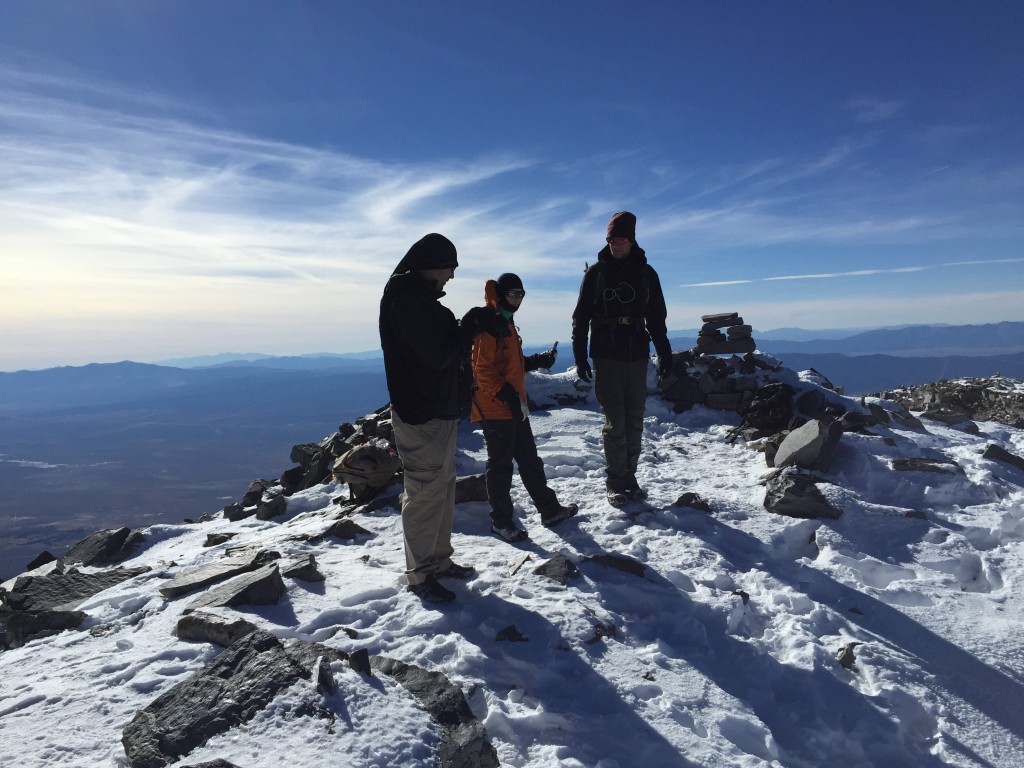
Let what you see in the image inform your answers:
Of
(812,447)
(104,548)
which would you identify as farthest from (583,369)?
(104,548)

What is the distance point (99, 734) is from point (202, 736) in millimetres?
731

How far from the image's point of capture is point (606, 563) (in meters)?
5.98

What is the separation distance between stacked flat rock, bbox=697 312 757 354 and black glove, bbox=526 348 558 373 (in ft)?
26.4

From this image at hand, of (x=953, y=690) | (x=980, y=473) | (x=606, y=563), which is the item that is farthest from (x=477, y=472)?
(x=980, y=473)

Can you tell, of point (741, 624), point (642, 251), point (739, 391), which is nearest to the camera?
point (741, 624)

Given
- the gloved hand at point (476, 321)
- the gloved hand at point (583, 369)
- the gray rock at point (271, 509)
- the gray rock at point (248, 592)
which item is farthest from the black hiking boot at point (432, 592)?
the gray rock at point (271, 509)

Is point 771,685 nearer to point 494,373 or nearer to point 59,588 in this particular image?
point 494,373

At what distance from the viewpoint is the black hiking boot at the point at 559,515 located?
23.8ft

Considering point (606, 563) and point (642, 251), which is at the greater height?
point (642, 251)

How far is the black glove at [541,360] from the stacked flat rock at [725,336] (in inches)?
317

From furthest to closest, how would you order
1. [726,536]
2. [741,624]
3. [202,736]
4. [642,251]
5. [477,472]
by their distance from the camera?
[477,472] < [642,251] < [726,536] < [741,624] < [202,736]

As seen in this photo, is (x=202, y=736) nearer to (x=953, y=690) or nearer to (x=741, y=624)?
(x=741, y=624)

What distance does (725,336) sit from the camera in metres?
15.2

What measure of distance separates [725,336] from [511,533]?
10827 millimetres
